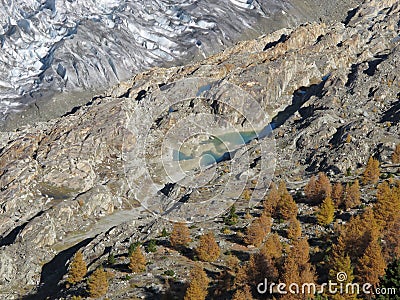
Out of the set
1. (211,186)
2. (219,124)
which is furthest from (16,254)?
(219,124)

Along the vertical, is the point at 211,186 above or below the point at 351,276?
above

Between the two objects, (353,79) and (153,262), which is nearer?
(153,262)

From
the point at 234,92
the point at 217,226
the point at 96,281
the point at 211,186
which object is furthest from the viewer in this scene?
the point at 234,92

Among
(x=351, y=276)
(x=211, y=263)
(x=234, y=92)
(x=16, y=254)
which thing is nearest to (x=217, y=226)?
(x=211, y=263)

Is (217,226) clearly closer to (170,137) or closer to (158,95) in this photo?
(170,137)

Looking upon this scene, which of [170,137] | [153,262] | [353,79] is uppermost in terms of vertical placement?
[353,79]

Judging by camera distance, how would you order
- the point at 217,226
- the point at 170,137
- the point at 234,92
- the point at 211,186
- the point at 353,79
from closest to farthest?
the point at 217,226 < the point at 211,186 < the point at 353,79 < the point at 170,137 < the point at 234,92
